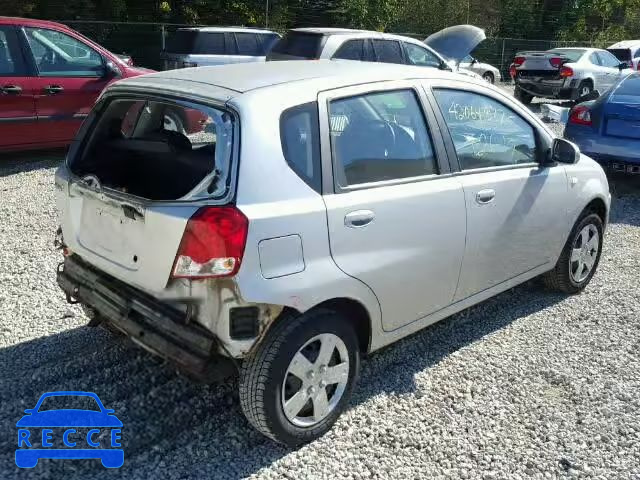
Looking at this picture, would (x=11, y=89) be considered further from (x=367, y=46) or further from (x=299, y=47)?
(x=367, y=46)

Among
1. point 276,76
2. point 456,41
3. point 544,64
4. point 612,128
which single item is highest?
point 456,41

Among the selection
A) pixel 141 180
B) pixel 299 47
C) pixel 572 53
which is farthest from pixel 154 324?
pixel 572 53

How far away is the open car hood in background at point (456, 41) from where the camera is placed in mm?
→ 11728

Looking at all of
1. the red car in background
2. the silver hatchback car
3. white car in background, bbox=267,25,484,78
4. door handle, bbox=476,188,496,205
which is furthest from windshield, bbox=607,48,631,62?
door handle, bbox=476,188,496,205

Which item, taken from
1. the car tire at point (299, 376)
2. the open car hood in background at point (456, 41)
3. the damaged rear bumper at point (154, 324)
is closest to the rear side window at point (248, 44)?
the open car hood in background at point (456, 41)

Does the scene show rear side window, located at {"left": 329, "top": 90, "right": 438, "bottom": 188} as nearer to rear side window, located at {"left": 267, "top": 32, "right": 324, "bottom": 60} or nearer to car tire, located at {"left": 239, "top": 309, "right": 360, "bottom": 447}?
car tire, located at {"left": 239, "top": 309, "right": 360, "bottom": 447}

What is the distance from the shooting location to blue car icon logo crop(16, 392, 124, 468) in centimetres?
293

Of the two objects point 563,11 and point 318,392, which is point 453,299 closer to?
point 318,392

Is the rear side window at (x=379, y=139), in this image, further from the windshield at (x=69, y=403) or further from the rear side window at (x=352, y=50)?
the rear side window at (x=352, y=50)

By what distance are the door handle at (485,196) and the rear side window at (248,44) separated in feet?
37.5

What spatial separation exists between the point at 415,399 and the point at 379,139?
1.40 metres

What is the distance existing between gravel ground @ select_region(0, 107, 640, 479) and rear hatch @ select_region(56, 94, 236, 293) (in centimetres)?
76

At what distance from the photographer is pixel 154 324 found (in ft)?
9.46

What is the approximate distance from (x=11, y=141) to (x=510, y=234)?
6.29 metres
